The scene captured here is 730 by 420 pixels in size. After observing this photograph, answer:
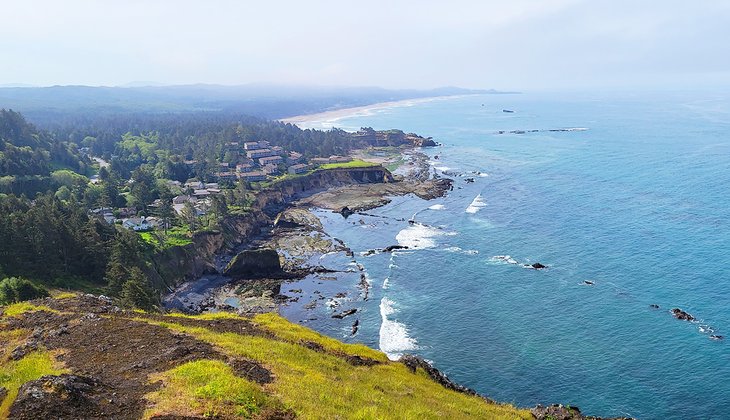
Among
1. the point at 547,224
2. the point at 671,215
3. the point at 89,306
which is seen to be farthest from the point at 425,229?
the point at 89,306

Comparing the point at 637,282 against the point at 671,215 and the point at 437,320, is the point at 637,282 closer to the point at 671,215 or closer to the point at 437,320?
the point at 437,320

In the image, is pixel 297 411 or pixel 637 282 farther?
pixel 637 282

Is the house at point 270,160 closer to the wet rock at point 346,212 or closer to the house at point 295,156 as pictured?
the house at point 295,156

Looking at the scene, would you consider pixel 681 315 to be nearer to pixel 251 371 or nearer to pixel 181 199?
pixel 251 371

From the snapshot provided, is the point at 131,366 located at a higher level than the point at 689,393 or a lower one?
higher

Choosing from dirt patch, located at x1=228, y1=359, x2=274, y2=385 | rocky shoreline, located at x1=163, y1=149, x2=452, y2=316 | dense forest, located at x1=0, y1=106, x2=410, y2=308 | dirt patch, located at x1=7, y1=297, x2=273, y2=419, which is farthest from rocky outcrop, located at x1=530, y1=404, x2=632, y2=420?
rocky shoreline, located at x1=163, y1=149, x2=452, y2=316

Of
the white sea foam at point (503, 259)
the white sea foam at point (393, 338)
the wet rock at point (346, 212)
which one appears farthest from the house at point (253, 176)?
the white sea foam at point (393, 338)

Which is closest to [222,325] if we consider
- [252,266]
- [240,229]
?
[252,266]

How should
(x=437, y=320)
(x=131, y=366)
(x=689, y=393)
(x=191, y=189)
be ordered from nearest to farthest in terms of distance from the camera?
(x=131, y=366) < (x=689, y=393) < (x=437, y=320) < (x=191, y=189)
